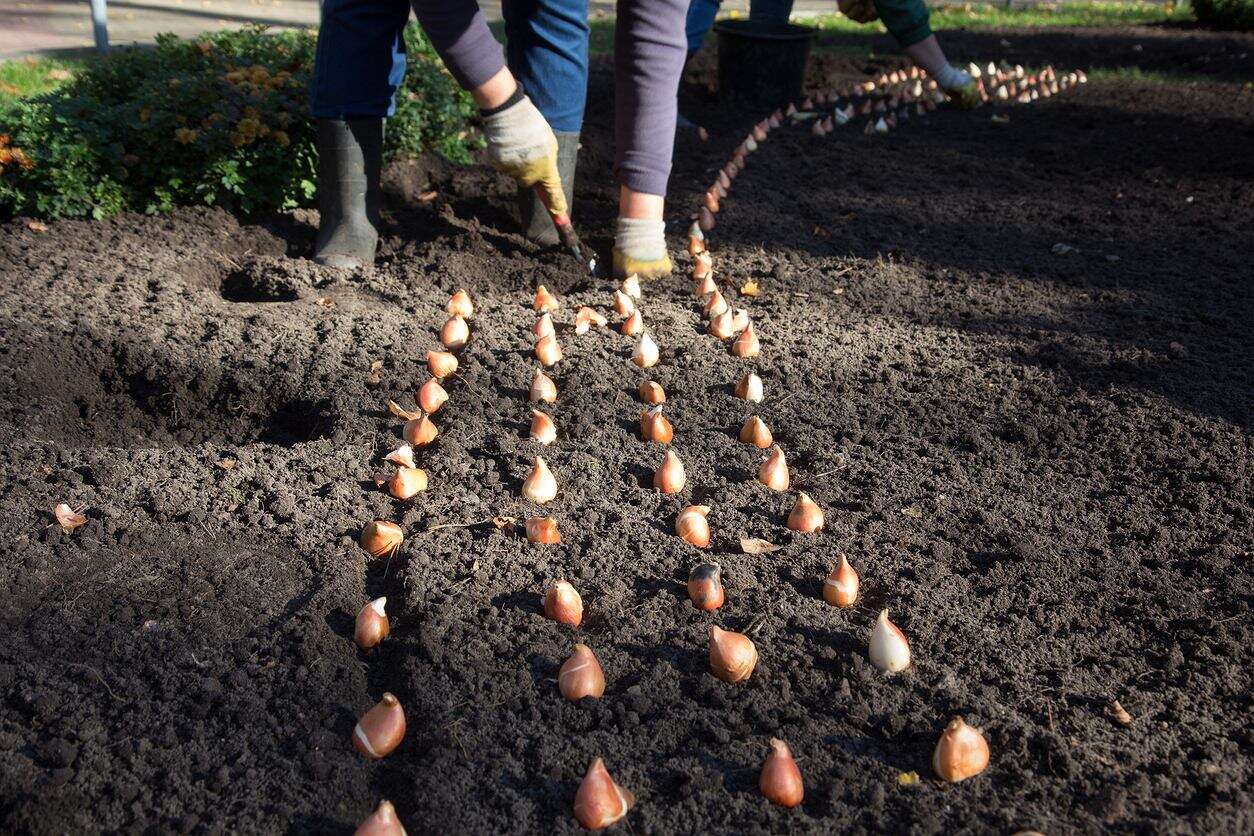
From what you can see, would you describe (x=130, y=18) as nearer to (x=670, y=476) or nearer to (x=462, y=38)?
(x=462, y=38)

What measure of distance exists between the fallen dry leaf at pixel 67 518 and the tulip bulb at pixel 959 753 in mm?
1877

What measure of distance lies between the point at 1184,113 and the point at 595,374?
4.88 metres

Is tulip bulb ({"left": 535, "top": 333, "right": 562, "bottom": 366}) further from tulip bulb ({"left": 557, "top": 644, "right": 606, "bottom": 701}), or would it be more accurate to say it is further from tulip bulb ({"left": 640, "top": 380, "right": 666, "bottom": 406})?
tulip bulb ({"left": 557, "top": 644, "right": 606, "bottom": 701})

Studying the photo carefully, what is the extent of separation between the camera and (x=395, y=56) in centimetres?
366

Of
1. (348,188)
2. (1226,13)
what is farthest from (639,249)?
(1226,13)

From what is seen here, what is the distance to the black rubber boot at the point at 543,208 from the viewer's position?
4008mm

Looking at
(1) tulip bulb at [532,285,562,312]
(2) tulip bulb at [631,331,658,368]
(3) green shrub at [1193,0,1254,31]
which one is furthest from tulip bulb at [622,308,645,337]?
(3) green shrub at [1193,0,1254,31]

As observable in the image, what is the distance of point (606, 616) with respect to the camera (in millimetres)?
2150

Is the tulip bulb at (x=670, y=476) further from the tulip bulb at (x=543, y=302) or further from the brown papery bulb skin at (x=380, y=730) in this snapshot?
the tulip bulb at (x=543, y=302)

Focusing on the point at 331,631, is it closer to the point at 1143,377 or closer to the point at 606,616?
the point at 606,616

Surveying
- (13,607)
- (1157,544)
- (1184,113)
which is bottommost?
(13,607)

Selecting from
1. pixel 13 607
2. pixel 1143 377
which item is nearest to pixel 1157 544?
pixel 1143 377

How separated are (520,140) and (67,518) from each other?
1781 mm

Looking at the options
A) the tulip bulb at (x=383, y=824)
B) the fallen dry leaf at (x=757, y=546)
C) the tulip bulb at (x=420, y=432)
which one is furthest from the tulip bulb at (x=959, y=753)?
the tulip bulb at (x=420, y=432)
